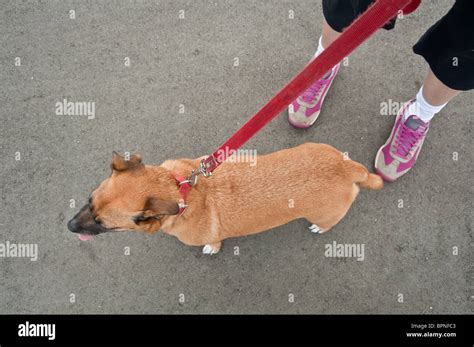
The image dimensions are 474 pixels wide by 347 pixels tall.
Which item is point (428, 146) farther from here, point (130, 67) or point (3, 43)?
point (3, 43)

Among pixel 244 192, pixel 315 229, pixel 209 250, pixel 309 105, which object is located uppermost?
pixel 309 105

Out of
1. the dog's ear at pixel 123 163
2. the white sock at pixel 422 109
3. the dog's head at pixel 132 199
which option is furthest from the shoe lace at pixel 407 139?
the dog's ear at pixel 123 163

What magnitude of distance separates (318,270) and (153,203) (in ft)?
6.72

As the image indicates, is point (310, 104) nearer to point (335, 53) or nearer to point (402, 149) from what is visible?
point (402, 149)

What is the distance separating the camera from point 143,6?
434 cm

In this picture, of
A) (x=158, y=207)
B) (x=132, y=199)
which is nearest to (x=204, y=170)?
(x=158, y=207)

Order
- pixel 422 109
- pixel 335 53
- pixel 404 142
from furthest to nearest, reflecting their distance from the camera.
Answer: pixel 404 142, pixel 422 109, pixel 335 53

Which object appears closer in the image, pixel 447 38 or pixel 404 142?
pixel 447 38

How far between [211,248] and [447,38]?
2591 mm

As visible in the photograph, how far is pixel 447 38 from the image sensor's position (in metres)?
2.66

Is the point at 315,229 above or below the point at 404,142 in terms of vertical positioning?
below

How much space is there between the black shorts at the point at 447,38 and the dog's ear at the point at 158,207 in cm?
181

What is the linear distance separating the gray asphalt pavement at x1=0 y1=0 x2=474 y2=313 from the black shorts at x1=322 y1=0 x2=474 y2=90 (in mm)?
1238
